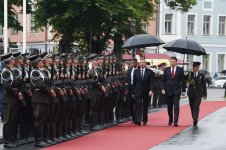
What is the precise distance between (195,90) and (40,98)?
637cm

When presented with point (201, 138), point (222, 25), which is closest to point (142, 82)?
point (201, 138)

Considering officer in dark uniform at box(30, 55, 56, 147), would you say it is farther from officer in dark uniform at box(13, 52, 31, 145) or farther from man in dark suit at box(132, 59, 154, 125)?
man in dark suit at box(132, 59, 154, 125)

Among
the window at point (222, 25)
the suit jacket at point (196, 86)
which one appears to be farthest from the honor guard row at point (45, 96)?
the window at point (222, 25)

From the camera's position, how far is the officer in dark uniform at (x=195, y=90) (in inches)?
818

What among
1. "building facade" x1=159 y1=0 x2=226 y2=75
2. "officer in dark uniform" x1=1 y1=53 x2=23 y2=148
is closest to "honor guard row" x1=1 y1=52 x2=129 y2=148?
"officer in dark uniform" x1=1 y1=53 x2=23 y2=148

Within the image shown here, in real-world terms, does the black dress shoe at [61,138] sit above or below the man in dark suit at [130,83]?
below

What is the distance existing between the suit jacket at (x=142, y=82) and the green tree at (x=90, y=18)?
53.7 ft

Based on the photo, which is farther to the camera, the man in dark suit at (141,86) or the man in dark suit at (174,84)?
the man in dark suit at (141,86)

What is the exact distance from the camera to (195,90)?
2088 centimetres

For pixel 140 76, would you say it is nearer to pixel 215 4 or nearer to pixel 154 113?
pixel 154 113

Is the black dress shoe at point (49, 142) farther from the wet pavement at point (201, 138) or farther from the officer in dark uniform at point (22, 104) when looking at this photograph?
the wet pavement at point (201, 138)

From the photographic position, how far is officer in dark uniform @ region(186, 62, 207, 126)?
68.2ft

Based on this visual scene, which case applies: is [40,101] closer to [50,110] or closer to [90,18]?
[50,110]

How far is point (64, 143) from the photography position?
16641 mm
